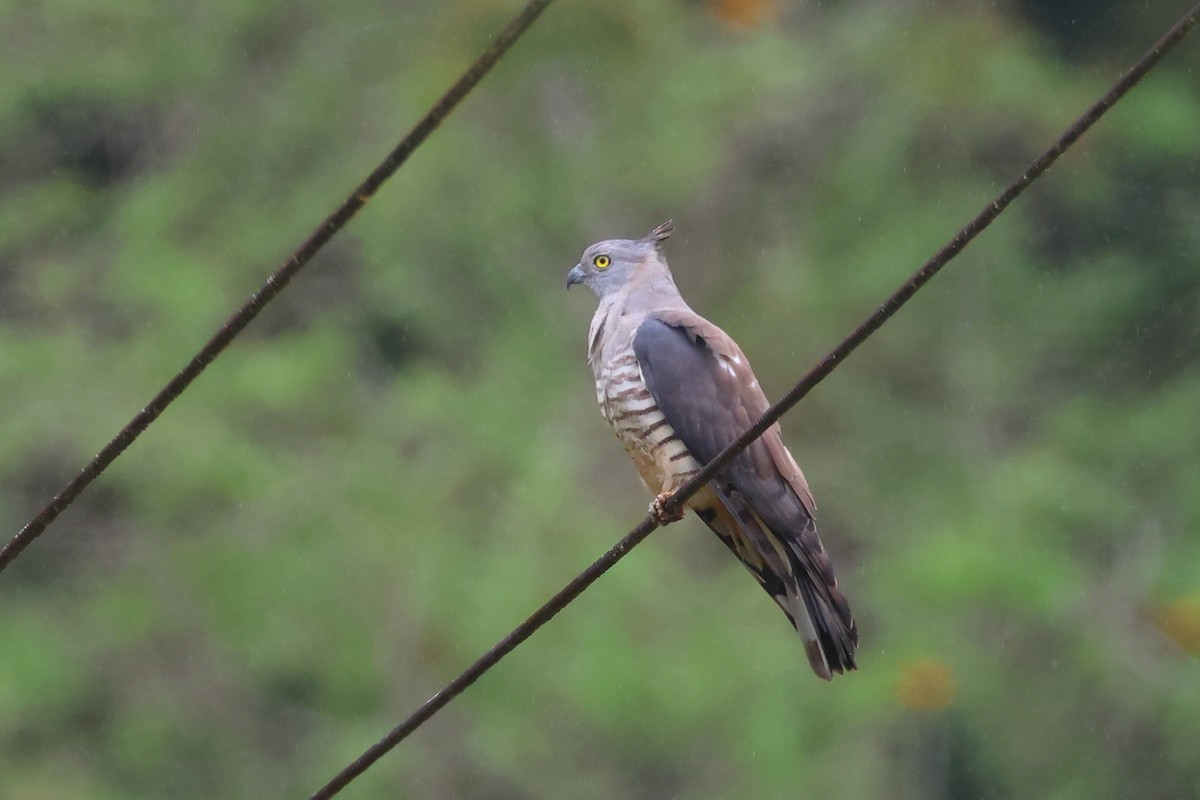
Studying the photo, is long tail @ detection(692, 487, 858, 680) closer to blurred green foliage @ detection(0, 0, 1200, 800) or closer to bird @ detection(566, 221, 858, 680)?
bird @ detection(566, 221, 858, 680)

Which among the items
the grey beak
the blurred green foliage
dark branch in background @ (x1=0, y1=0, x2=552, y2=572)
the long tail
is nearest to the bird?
the long tail

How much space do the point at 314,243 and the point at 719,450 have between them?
1548 millimetres

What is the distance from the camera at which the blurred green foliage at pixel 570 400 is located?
6105 millimetres

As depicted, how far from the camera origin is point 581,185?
711 centimetres

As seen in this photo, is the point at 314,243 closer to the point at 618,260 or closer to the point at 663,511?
the point at 663,511

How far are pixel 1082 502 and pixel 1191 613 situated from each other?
2.25 feet

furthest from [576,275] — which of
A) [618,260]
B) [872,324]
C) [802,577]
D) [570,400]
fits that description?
[570,400]

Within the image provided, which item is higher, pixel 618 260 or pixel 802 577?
pixel 618 260

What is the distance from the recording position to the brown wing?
9.89ft

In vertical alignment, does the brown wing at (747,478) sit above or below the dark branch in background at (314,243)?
below

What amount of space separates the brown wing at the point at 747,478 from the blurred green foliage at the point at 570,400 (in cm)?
268

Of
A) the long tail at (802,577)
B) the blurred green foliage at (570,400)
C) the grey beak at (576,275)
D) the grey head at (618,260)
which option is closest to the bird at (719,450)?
the long tail at (802,577)

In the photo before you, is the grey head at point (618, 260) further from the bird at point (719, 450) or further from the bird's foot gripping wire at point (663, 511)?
the bird's foot gripping wire at point (663, 511)

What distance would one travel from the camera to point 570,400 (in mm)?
6652
